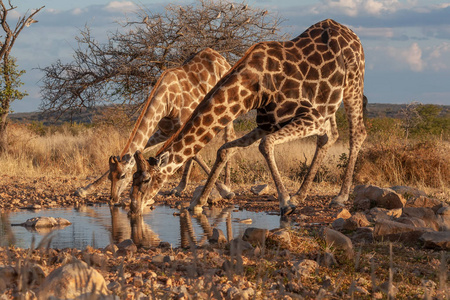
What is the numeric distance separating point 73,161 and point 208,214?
8446 mm

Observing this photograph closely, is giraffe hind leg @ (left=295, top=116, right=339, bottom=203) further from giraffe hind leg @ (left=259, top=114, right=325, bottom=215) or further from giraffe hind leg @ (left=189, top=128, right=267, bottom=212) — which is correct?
giraffe hind leg @ (left=189, top=128, right=267, bottom=212)

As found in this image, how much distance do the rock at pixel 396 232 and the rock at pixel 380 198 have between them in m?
2.13

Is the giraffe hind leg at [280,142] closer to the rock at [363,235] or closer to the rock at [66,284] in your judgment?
the rock at [363,235]

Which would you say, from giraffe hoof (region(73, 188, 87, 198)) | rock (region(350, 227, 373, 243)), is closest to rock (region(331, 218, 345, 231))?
rock (region(350, 227, 373, 243))

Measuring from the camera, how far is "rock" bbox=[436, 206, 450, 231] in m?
6.96

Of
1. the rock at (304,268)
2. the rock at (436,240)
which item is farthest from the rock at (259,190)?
the rock at (304,268)

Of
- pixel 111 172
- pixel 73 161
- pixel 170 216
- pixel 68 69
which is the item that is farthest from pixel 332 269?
pixel 68 69

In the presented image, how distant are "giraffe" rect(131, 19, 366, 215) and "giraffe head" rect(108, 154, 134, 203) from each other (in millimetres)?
920

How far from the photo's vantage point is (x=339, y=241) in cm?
530

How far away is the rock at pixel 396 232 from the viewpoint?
243 inches

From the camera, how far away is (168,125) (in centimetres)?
1078

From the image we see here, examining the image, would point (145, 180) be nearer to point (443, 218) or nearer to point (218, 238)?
point (218, 238)

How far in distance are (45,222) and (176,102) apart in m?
3.86

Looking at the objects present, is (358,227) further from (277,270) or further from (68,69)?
(68,69)
